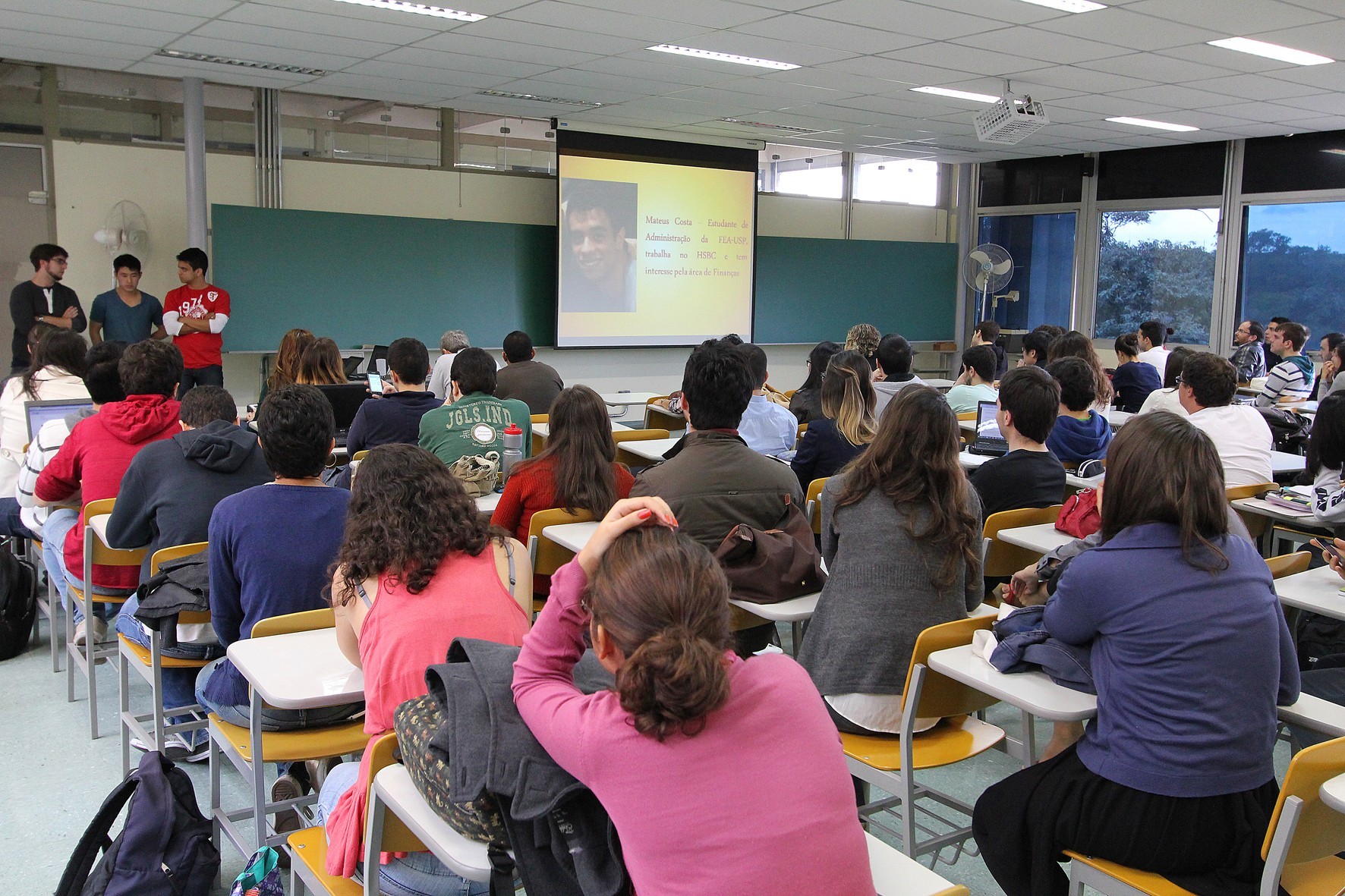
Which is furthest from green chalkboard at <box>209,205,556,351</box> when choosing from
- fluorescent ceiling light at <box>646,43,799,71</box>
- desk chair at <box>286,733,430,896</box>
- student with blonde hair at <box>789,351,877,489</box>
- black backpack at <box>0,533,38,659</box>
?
desk chair at <box>286,733,430,896</box>

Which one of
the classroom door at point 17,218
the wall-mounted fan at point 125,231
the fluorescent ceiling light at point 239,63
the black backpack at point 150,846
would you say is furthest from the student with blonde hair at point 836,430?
the classroom door at point 17,218

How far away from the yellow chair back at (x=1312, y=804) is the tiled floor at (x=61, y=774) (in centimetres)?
101

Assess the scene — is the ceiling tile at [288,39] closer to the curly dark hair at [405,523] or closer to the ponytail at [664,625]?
the curly dark hair at [405,523]

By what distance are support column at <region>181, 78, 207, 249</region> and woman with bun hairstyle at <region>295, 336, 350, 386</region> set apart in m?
3.43

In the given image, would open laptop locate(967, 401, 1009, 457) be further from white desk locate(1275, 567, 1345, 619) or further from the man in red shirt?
the man in red shirt

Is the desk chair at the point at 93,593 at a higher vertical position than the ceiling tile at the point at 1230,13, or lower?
lower

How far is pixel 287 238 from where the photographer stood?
8.62 meters

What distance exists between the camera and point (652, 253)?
1041 cm

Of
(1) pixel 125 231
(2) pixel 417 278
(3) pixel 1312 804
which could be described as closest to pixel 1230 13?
(3) pixel 1312 804

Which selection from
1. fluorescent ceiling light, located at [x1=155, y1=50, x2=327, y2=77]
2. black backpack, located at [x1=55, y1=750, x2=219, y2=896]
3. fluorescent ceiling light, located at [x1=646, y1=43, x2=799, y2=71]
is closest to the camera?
black backpack, located at [x1=55, y1=750, x2=219, y2=896]

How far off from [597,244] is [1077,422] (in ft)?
20.3

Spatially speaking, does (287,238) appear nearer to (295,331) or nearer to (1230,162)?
(295,331)

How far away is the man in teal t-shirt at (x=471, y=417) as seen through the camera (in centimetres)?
438

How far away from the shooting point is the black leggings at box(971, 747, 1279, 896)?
1895 mm
